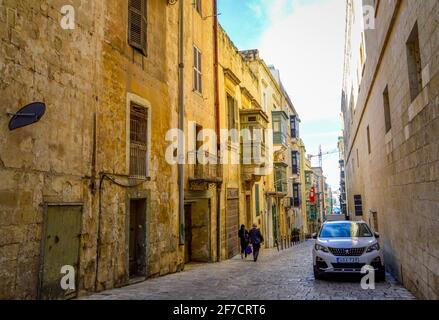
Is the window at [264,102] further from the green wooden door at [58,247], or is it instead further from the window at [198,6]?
the green wooden door at [58,247]

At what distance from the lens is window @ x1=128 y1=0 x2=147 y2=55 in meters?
10.1

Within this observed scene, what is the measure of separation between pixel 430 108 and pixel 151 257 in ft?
25.6

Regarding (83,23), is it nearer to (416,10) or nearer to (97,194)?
(97,194)

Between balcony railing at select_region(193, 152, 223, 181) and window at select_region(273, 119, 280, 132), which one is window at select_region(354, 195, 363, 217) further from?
window at select_region(273, 119, 280, 132)

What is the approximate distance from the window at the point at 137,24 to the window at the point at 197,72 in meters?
4.15

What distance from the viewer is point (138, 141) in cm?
1035

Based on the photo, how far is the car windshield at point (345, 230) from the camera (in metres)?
10.5

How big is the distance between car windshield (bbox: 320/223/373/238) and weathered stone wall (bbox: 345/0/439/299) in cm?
67

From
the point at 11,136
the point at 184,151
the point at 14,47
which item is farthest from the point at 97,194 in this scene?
the point at 184,151

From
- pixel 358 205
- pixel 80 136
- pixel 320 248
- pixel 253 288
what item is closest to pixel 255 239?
pixel 320 248

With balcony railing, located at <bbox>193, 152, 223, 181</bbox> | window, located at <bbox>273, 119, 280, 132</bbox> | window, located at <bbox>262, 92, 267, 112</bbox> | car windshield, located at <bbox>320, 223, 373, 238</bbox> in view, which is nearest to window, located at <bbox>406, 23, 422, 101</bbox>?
car windshield, located at <bbox>320, 223, 373, 238</bbox>

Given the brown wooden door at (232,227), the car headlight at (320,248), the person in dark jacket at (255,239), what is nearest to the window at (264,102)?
the brown wooden door at (232,227)

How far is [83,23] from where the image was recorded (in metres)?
8.11
